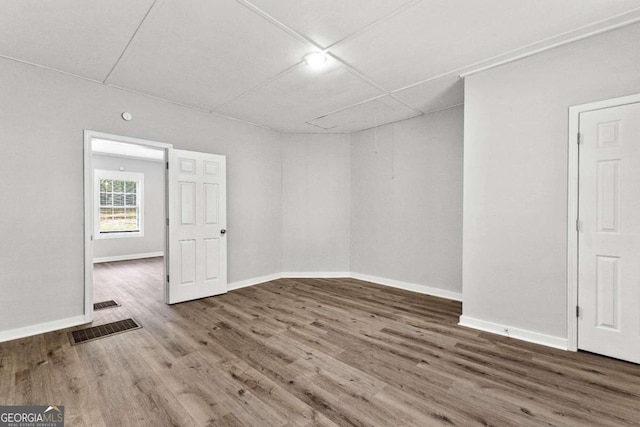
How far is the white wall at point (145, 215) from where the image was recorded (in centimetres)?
707

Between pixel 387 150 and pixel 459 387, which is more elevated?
pixel 387 150

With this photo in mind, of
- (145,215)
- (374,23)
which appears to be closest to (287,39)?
(374,23)

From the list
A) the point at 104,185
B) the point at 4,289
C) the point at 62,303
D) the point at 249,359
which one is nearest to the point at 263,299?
the point at 249,359

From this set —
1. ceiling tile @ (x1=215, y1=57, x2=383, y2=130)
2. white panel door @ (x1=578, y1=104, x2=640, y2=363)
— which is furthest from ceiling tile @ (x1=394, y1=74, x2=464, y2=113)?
white panel door @ (x1=578, y1=104, x2=640, y2=363)

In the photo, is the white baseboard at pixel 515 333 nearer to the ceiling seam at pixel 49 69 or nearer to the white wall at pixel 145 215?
the ceiling seam at pixel 49 69

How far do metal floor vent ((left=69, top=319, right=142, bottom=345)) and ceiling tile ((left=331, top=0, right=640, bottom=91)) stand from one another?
12.0 feet

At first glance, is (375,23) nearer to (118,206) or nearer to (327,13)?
(327,13)

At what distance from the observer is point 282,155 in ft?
17.6

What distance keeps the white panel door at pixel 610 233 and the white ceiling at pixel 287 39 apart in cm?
89

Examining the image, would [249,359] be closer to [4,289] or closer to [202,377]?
[202,377]

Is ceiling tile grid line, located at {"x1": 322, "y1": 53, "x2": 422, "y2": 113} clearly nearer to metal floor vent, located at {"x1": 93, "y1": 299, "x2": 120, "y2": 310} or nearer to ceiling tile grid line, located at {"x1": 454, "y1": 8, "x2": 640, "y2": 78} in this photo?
ceiling tile grid line, located at {"x1": 454, "y1": 8, "x2": 640, "y2": 78}

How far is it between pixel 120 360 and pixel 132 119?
283 centimetres

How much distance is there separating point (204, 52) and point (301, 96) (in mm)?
1348

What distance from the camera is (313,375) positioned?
2.14 m
